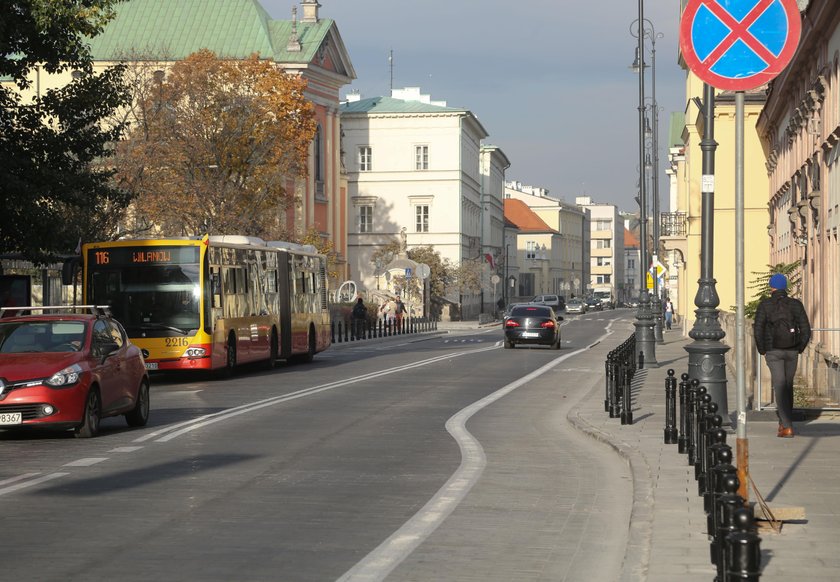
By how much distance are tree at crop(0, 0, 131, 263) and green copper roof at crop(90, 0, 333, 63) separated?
59.9 m

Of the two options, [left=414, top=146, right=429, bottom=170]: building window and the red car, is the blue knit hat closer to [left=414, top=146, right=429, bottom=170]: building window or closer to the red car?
the red car

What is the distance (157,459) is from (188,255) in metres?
15.9

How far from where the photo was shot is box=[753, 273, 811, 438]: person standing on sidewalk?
16.9 m

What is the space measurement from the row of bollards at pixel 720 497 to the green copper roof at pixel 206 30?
77.5m

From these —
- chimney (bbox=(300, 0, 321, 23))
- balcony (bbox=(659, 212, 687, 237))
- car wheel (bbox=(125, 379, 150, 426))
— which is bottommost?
car wheel (bbox=(125, 379, 150, 426))

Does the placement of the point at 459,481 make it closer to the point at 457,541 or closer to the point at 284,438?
the point at 457,541

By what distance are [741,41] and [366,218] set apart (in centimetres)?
10869

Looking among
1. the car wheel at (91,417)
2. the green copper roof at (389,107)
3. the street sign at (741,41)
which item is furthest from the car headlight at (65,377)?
the green copper roof at (389,107)

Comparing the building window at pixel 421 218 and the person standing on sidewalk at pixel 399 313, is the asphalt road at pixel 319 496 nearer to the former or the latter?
the person standing on sidewalk at pixel 399 313

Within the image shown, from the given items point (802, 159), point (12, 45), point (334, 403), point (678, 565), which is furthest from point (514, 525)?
point (802, 159)

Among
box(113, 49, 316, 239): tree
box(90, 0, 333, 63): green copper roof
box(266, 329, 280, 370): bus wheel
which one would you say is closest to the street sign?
box(266, 329, 280, 370): bus wheel

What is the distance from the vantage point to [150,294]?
30.9m

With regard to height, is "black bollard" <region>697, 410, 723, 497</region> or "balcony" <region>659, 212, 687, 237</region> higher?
"balcony" <region>659, 212, 687, 237</region>

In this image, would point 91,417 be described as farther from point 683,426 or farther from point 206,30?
point 206,30
